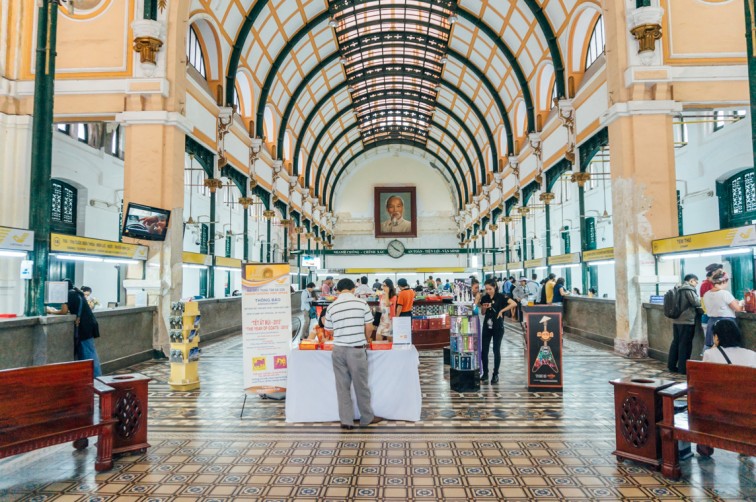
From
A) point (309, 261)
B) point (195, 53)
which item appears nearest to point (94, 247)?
point (195, 53)

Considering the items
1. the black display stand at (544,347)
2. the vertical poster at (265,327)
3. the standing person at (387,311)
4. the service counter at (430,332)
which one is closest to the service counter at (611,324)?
the black display stand at (544,347)

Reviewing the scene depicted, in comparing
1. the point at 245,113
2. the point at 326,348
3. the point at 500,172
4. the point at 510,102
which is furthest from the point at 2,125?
the point at 500,172

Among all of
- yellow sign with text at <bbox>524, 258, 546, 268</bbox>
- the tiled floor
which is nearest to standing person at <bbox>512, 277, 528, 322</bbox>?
yellow sign with text at <bbox>524, 258, 546, 268</bbox>

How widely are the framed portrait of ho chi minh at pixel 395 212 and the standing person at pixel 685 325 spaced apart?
32264 mm

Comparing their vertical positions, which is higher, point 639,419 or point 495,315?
point 495,315

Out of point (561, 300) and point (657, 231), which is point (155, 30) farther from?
point (561, 300)

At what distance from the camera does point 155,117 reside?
970 cm

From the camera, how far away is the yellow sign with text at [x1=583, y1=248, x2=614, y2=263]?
35.5 ft

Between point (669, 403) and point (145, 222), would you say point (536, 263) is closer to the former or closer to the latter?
point (145, 222)

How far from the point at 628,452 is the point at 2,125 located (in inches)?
503

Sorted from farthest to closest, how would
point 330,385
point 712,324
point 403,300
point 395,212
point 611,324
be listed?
point 395,212, point 611,324, point 403,300, point 712,324, point 330,385

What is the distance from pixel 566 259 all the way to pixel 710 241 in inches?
262

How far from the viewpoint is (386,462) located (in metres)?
3.98

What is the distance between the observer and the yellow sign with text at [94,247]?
7012 millimetres
